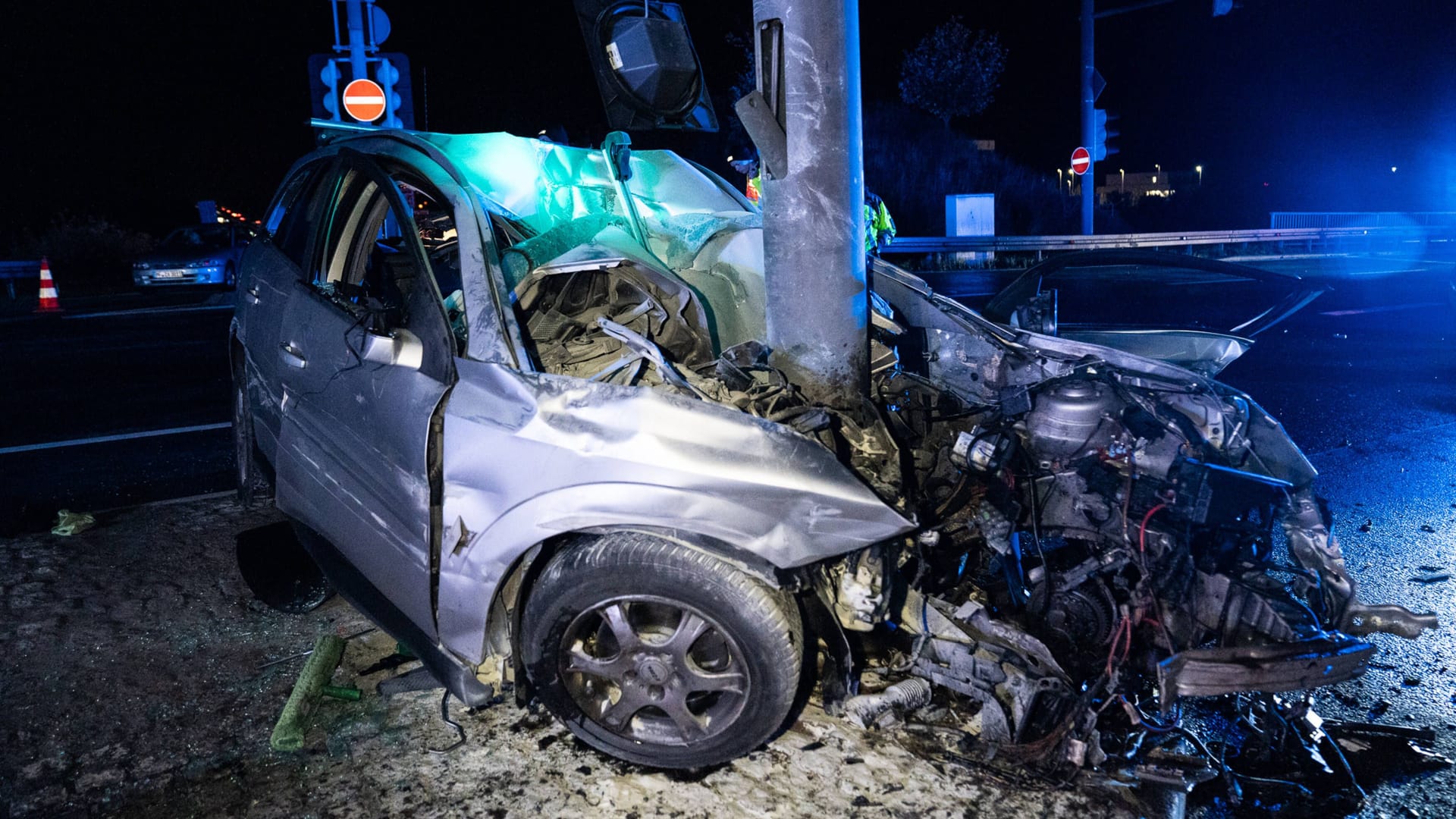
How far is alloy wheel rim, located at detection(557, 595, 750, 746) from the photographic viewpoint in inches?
106

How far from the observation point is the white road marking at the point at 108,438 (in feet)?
Result: 20.9

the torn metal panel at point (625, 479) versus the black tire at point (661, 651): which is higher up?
the torn metal panel at point (625, 479)

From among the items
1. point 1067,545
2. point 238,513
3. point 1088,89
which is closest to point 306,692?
point 238,513

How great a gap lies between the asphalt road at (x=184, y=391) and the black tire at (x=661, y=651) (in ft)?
10.3

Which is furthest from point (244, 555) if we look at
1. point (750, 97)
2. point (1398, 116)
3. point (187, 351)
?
point (1398, 116)

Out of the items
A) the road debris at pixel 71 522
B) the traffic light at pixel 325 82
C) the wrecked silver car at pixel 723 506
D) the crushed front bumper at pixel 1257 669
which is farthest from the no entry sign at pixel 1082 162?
the road debris at pixel 71 522

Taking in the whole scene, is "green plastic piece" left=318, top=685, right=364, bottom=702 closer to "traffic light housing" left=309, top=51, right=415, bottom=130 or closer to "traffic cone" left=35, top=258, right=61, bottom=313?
"traffic light housing" left=309, top=51, right=415, bottom=130

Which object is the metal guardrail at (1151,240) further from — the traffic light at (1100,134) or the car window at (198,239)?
the car window at (198,239)

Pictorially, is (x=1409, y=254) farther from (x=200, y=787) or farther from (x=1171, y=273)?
(x=200, y=787)

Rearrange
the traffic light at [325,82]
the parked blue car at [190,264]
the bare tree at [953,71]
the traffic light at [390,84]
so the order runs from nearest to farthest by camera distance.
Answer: the traffic light at [325,82]
the traffic light at [390,84]
the parked blue car at [190,264]
the bare tree at [953,71]

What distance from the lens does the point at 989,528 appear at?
126 inches

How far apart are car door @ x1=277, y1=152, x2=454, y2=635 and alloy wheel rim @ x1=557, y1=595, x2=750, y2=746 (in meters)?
0.51

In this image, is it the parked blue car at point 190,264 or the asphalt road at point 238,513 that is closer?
the asphalt road at point 238,513


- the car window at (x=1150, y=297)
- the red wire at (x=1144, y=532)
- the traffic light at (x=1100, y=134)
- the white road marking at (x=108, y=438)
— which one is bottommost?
the white road marking at (x=108, y=438)
